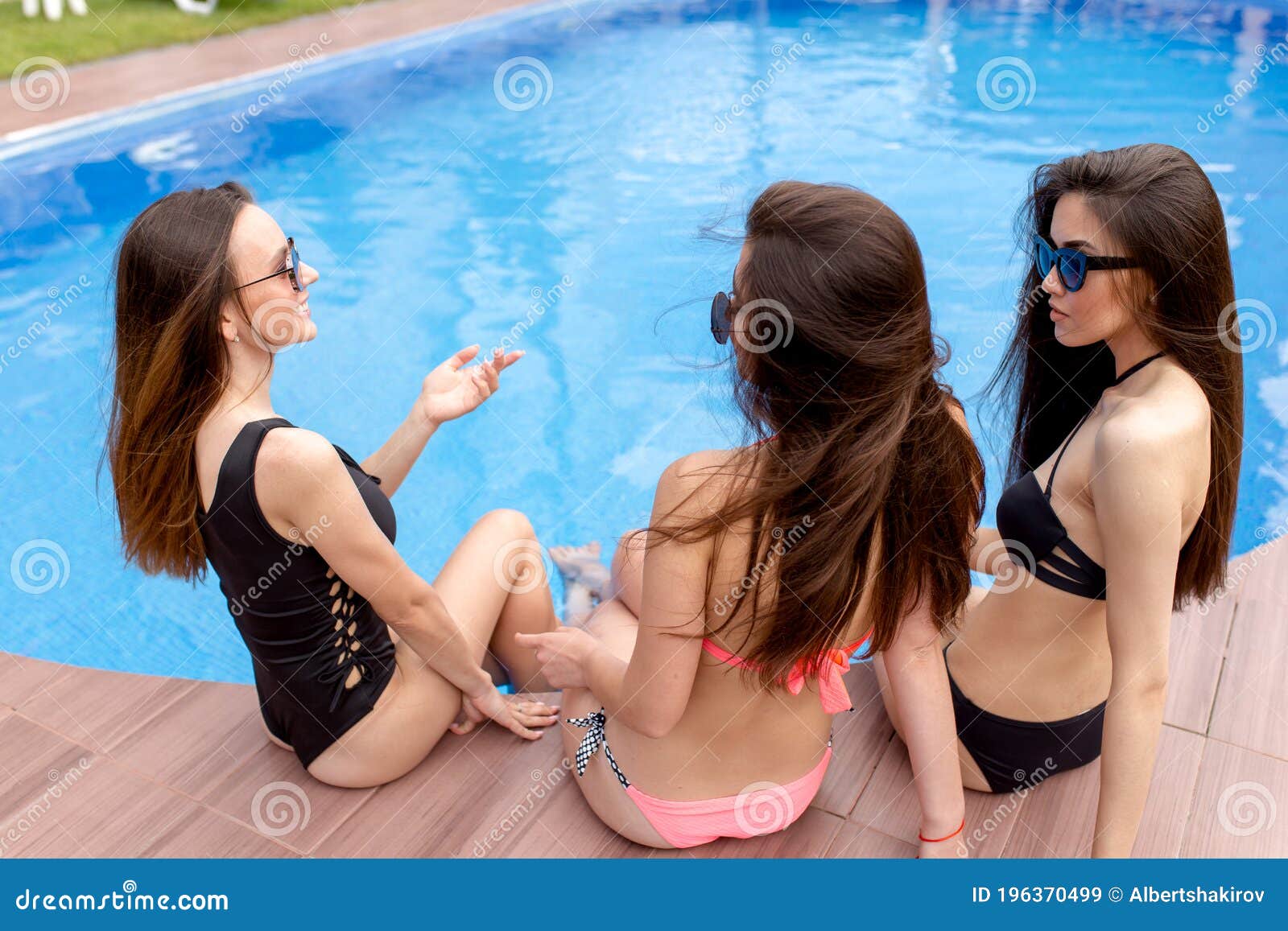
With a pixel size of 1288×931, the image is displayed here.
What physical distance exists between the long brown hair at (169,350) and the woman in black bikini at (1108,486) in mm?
1844

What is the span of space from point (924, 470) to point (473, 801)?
1.50m

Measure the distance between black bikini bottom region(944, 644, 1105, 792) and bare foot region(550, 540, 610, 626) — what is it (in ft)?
4.79

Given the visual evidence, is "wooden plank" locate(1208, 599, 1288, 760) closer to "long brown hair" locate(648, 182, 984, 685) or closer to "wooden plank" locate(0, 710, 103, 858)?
"long brown hair" locate(648, 182, 984, 685)

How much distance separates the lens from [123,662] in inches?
157

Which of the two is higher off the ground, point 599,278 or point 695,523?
point 695,523

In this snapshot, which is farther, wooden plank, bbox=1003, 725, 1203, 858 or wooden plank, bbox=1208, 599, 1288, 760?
wooden plank, bbox=1208, 599, 1288, 760

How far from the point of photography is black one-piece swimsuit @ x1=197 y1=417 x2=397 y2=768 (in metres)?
2.19

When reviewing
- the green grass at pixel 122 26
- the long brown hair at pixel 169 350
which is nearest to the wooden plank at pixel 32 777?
the long brown hair at pixel 169 350

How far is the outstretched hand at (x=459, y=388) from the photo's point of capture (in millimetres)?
2750

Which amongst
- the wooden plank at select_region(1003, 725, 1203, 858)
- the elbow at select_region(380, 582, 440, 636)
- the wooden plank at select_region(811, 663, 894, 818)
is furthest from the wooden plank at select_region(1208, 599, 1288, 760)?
the elbow at select_region(380, 582, 440, 636)

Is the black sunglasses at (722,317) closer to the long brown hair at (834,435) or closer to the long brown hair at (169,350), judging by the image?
the long brown hair at (834,435)

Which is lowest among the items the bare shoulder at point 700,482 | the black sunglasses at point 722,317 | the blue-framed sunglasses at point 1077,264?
the bare shoulder at point 700,482

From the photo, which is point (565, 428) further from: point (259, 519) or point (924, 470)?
point (924, 470)
